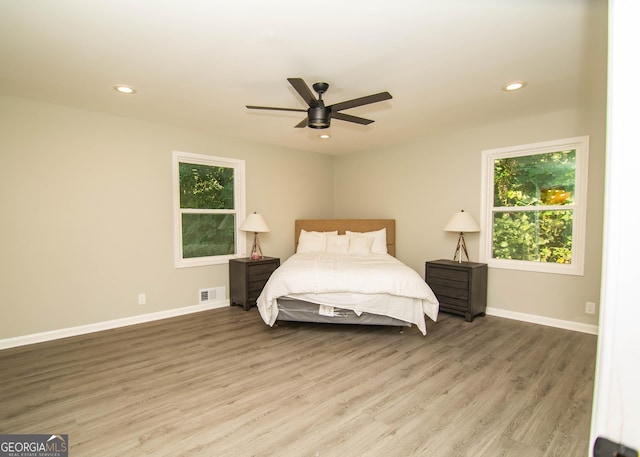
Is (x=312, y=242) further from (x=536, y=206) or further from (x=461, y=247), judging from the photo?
(x=536, y=206)

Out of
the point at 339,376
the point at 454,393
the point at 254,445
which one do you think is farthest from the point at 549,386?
the point at 254,445

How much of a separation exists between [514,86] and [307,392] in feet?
10.3

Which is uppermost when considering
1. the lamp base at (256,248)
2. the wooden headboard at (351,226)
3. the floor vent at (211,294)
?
the wooden headboard at (351,226)

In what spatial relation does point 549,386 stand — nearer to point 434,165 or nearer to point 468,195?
point 468,195

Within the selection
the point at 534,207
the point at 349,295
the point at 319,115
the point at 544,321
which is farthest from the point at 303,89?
the point at 544,321

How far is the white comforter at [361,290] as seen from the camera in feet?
11.3

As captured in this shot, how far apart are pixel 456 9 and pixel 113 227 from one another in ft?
12.9

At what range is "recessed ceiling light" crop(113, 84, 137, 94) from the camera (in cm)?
297

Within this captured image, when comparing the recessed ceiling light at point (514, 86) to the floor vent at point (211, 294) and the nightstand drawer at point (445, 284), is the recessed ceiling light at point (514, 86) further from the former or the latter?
the floor vent at point (211, 294)

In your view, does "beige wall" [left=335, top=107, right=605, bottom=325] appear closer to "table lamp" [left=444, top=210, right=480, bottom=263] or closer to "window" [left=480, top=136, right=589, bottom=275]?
"window" [left=480, top=136, right=589, bottom=275]

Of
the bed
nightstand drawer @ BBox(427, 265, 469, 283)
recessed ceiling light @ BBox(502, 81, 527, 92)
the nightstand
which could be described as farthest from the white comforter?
recessed ceiling light @ BBox(502, 81, 527, 92)

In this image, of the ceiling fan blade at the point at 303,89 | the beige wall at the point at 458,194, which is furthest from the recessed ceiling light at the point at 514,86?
the ceiling fan blade at the point at 303,89

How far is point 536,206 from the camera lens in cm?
407

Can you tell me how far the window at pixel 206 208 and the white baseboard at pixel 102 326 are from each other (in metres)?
0.61
